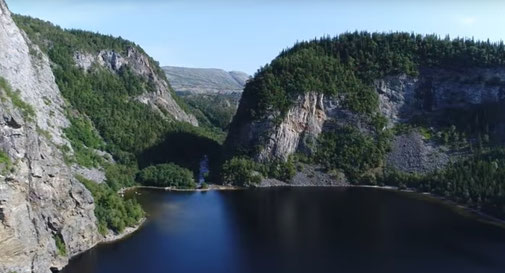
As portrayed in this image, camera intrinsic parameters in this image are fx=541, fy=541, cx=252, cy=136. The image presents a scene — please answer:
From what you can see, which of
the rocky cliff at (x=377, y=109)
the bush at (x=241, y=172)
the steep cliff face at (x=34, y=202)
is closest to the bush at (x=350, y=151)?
the rocky cliff at (x=377, y=109)

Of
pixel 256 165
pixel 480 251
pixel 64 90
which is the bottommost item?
pixel 480 251

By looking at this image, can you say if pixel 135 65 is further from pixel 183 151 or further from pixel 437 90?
pixel 437 90

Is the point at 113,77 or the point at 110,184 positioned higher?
the point at 113,77

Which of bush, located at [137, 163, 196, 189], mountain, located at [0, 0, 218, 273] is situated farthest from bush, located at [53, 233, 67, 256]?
bush, located at [137, 163, 196, 189]

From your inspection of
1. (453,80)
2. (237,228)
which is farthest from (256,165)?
(453,80)

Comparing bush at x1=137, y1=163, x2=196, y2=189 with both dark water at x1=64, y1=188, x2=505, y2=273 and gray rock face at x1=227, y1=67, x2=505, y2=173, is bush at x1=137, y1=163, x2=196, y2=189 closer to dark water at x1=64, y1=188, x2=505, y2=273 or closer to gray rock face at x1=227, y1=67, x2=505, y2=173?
dark water at x1=64, y1=188, x2=505, y2=273

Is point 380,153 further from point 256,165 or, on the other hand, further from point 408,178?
point 256,165

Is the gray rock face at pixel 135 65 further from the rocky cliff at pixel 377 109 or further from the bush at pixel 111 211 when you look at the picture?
the bush at pixel 111 211
